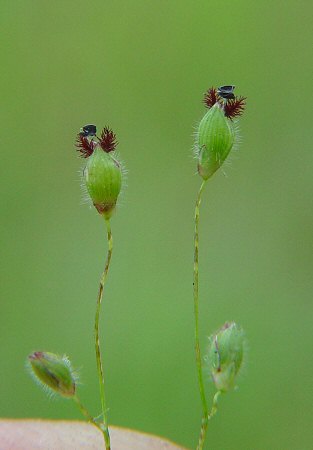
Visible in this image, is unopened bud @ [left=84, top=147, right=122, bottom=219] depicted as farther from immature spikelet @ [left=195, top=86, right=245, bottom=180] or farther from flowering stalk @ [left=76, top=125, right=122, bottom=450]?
immature spikelet @ [left=195, top=86, right=245, bottom=180]

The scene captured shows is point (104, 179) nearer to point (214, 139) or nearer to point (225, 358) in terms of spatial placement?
point (214, 139)

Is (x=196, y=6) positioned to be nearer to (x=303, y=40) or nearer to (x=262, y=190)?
(x=303, y=40)


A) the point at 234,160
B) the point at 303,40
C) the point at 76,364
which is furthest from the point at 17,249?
the point at 303,40

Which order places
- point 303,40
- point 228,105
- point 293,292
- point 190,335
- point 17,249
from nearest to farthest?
point 228,105, point 190,335, point 293,292, point 17,249, point 303,40

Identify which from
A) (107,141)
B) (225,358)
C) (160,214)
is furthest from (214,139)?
(160,214)

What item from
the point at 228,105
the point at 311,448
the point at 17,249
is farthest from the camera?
the point at 17,249

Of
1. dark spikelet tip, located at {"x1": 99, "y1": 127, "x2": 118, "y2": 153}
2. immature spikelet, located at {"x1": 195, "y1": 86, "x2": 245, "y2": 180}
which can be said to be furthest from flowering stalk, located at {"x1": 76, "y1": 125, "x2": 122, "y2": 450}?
immature spikelet, located at {"x1": 195, "y1": 86, "x2": 245, "y2": 180}

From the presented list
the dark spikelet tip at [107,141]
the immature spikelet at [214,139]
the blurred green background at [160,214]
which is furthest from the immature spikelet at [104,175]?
the blurred green background at [160,214]
